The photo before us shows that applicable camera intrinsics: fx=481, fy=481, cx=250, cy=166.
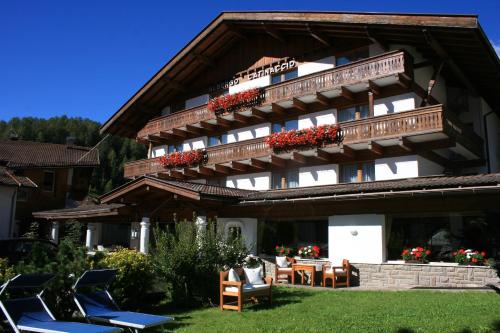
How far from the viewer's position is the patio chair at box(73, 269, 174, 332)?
295 inches

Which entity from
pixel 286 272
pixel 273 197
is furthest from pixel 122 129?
pixel 286 272

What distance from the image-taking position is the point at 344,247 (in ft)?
55.0

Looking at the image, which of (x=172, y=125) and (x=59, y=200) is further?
(x=59, y=200)

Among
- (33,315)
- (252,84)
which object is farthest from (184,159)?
(33,315)

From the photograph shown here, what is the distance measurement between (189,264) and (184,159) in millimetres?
14359

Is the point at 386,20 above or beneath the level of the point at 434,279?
above

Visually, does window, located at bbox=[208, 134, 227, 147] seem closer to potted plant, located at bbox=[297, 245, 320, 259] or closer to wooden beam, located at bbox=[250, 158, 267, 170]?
wooden beam, located at bbox=[250, 158, 267, 170]

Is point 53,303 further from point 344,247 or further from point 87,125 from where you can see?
point 87,125

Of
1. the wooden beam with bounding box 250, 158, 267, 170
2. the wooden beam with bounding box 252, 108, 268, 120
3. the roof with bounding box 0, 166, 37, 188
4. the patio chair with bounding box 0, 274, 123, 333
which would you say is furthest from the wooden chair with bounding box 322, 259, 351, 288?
the roof with bounding box 0, 166, 37, 188

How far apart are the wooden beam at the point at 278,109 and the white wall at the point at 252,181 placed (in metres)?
2.98

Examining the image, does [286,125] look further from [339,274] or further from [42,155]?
[42,155]

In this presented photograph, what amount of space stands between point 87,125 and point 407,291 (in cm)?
6472

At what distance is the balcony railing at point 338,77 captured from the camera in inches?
728

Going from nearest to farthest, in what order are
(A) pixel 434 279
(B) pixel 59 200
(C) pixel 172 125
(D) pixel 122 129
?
(A) pixel 434 279 < (C) pixel 172 125 < (D) pixel 122 129 < (B) pixel 59 200
